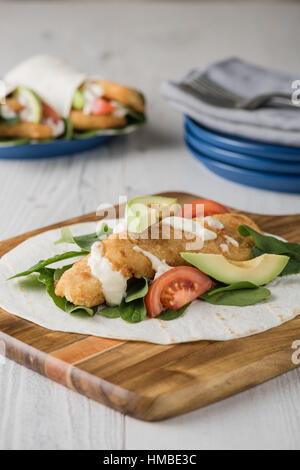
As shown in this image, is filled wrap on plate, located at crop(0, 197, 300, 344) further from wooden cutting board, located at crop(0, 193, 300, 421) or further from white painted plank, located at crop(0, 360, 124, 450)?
white painted plank, located at crop(0, 360, 124, 450)

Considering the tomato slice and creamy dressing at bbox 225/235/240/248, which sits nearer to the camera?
creamy dressing at bbox 225/235/240/248

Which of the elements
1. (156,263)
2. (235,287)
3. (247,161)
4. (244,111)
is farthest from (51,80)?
(235,287)

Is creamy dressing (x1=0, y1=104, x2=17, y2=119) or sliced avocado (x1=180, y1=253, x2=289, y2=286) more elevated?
creamy dressing (x1=0, y1=104, x2=17, y2=119)

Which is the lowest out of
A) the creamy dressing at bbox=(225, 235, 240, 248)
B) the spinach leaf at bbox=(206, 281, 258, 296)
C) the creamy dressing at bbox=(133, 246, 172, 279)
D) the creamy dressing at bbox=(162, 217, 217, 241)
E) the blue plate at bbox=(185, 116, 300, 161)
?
the spinach leaf at bbox=(206, 281, 258, 296)

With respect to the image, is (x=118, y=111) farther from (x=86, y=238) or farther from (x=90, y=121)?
(x=86, y=238)
